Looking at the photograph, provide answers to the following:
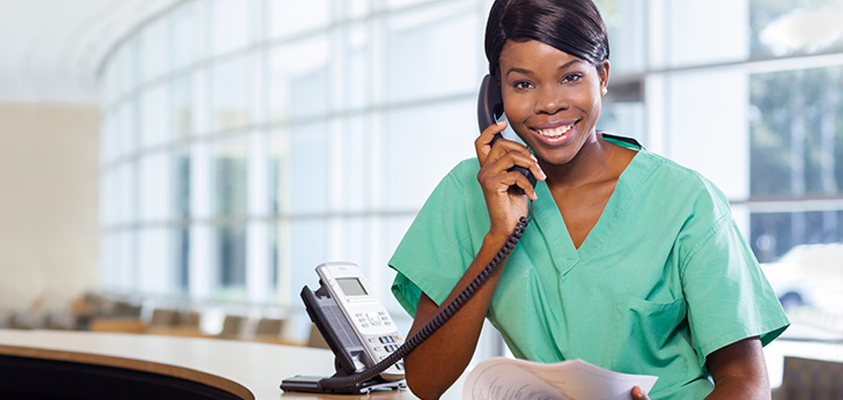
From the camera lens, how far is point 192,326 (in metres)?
8.00

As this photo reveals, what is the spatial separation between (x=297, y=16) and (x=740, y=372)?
286 inches

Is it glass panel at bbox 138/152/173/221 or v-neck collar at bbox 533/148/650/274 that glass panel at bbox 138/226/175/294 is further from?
v-neck collar at bbox 533/148/650/274

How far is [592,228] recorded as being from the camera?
133 centimetres

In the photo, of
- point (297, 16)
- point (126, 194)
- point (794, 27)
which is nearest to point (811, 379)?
point (794, 27)

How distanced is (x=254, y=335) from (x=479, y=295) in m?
5.68

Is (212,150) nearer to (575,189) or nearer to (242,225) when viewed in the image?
(242,225)

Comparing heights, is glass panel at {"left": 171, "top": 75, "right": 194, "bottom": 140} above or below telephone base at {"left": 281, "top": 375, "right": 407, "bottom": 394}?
above

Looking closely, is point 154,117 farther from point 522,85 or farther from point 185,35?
point 522,85

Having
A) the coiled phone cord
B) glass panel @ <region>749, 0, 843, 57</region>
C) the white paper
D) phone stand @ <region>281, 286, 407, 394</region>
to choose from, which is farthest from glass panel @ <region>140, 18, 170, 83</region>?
the white paper

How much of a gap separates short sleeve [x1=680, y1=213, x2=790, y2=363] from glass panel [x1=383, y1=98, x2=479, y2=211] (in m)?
4.95

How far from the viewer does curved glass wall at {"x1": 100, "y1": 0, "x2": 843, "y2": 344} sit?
4785 mm

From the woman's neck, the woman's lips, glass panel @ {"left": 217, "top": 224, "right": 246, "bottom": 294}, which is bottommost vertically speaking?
glass panel @ {"left": 217, "top": 224, "right": 246, "bottom": 294}

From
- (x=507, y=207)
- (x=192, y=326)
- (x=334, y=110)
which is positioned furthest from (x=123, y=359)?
(x=192, y=326)

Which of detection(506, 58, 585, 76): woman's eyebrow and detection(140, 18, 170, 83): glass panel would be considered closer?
detection(506, 58, 585, 76): woman's eyebrow
